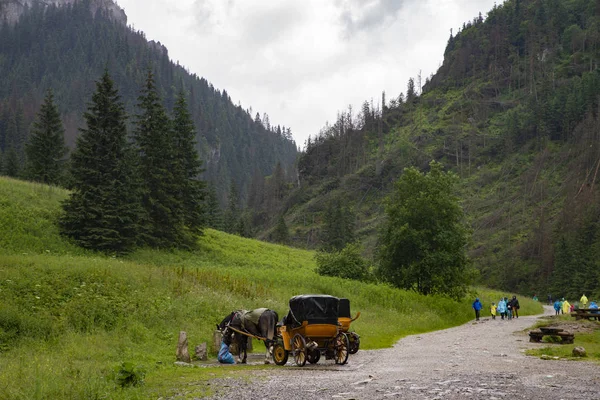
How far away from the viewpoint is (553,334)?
23859mm

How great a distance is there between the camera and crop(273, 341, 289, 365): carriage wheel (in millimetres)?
16469

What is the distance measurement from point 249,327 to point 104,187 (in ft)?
94.9

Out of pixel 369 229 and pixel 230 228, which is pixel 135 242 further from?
pixel 369 229

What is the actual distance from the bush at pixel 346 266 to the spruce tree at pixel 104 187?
18091 mm

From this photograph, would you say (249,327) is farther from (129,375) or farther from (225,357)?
(129,375)

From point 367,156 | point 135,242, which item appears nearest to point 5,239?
point 135,242

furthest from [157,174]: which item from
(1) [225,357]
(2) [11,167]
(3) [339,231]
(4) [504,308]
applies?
(3) [339,231]

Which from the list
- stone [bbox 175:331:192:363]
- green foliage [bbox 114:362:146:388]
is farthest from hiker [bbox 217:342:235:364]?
green foliage [bbox 114:362:146:388]

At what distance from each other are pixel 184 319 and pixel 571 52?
20854 centimetres

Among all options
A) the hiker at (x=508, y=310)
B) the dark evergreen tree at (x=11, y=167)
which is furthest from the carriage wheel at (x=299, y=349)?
the dark evergreen tree at (x=11, y=167)

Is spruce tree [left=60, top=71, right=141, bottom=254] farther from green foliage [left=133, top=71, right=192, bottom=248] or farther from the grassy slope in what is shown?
green foliage [left=133, top=71, right=192, bottom=248]

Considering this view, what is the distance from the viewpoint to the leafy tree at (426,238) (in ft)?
147

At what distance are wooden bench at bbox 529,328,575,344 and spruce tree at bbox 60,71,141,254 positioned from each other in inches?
1259

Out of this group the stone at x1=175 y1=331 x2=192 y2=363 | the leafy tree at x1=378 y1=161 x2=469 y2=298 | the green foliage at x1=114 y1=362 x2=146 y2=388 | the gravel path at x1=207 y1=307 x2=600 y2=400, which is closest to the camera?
the gravel path at x1=207 y1=307 x2=600 y2=400
